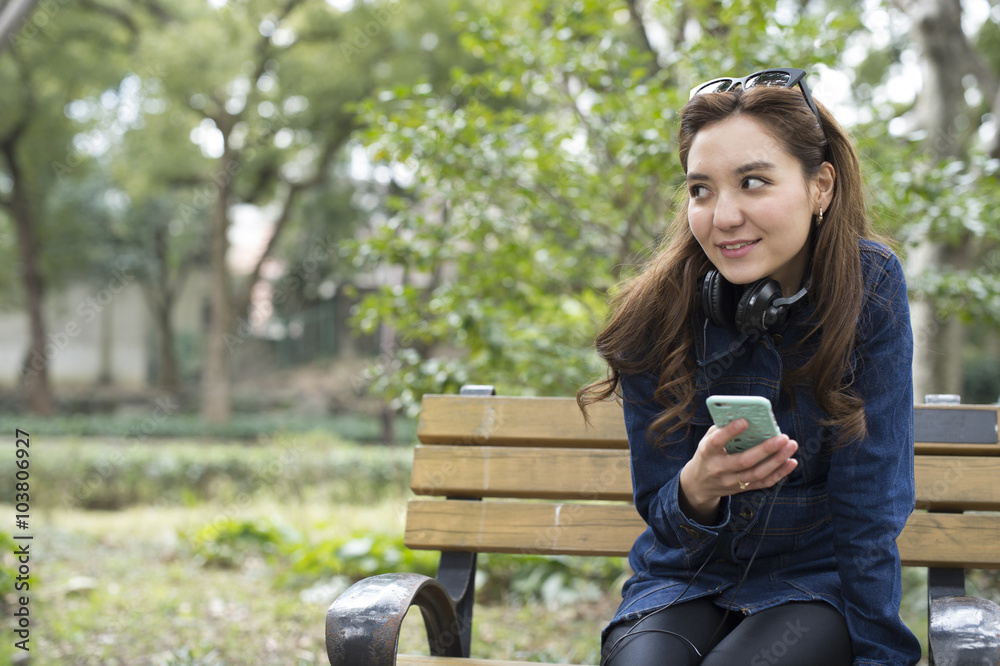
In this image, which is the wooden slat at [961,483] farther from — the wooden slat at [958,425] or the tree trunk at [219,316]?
the tree trunk at [219,316]

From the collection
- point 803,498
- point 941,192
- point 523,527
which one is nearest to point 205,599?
point 523,527

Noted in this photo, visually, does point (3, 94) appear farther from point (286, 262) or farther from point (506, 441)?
point (506, 441)

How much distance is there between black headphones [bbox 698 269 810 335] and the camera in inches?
62.6

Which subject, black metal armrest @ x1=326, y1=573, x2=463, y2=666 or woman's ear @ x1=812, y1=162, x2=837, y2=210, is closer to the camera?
black metal armrest @ x1=326, y1=573, x2=463, y2=666

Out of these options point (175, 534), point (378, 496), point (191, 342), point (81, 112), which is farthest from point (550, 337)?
point (191, 342)

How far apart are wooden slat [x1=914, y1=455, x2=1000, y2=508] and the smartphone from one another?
100 centimetres

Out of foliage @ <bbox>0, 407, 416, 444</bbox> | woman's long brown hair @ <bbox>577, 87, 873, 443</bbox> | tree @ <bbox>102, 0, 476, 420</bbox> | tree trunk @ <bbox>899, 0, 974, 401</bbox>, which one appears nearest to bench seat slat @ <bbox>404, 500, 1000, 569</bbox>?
woman's long brown hair @ <bbox>577, 87, 873, 443</bbox>

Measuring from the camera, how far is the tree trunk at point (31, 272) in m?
15.8

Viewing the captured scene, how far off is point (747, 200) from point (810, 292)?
0.27m

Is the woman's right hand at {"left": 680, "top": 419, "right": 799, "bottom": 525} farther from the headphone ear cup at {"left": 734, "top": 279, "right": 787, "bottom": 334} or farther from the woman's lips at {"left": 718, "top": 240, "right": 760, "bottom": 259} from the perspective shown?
the woman's lips at {"left": 718, "top": 240, "right": 760, "bottom": 259}

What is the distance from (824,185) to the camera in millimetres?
1657

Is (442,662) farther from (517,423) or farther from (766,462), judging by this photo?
(766,462)

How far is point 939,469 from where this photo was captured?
2.08 meters

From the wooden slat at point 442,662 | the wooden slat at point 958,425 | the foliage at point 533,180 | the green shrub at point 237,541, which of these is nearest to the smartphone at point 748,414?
the wooden slat at point 442,662
